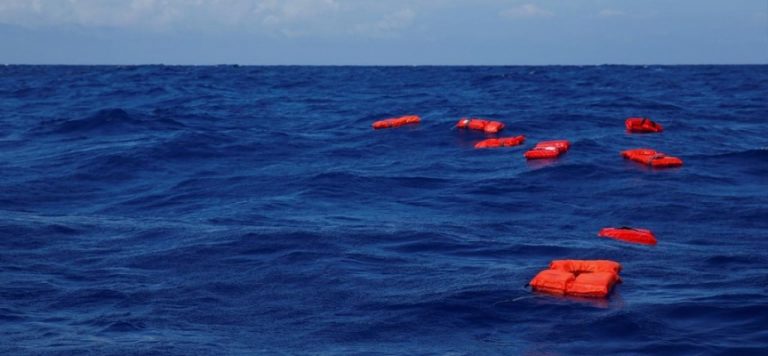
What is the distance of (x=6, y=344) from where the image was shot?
1183cm

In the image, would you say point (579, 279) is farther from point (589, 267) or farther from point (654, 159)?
point (654, 159)

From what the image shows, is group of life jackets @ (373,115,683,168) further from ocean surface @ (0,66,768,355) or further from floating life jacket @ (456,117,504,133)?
ocean surface @ (0,66,768,355)

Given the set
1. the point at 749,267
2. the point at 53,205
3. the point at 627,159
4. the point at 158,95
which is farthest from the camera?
the point at 158,95

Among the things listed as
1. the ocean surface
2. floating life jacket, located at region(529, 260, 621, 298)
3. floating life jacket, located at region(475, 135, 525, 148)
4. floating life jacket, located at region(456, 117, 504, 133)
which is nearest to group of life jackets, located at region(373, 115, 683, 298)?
floating life jacket, located at region(529, 260, 621, 298)

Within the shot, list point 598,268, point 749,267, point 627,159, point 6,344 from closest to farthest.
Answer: point 6,344
point 598,268
point 749,267
point 627,159

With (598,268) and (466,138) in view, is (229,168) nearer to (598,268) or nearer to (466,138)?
(466,138)

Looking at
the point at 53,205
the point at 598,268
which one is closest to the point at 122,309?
the point at 598,268

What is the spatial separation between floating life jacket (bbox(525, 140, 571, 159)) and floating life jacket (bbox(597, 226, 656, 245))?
9.28m

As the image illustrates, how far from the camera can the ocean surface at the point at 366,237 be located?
1258 centimetres

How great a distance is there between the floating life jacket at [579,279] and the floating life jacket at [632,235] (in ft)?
9.61

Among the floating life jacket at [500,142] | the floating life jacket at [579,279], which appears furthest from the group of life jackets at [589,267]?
the floating life jacket at [500,142]

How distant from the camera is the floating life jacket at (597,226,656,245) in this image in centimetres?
1780

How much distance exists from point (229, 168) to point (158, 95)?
30.0 m

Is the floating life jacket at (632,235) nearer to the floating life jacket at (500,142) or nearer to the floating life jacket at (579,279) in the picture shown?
the floating life jacket at (579,279)
